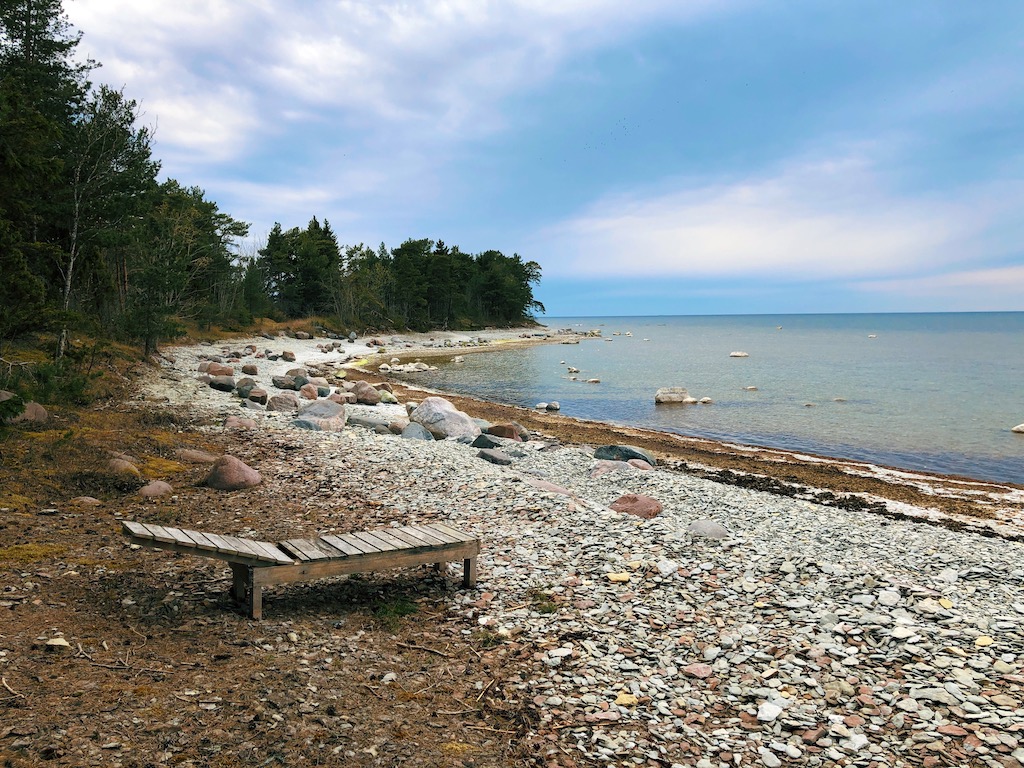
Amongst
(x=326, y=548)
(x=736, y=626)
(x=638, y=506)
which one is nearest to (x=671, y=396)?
(x=638, y=506)

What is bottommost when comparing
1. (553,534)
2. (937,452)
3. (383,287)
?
(937,452)

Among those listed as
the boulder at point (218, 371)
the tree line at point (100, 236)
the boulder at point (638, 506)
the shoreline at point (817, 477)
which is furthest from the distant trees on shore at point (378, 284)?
the boulder at point (638, 506)

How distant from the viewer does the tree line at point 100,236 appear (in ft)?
40.6

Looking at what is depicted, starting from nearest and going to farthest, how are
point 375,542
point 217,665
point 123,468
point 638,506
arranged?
1. point 217,665
2. point 375,542
3. point 638,506
4. point 123,468

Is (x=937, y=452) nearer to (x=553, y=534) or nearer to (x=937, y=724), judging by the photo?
(x=553, y=534)

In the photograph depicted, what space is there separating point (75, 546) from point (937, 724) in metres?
8.73

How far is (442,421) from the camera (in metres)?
19.7

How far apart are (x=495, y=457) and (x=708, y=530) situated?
7110 millimetres

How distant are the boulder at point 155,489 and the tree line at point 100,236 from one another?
4.56 meters

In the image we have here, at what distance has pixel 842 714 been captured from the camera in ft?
16.2

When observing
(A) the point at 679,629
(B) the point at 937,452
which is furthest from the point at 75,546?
(B) the point at 937,452

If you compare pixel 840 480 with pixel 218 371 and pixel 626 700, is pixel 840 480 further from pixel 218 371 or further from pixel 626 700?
pixel 218 371

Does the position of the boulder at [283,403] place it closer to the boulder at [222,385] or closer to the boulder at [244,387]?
the boulder at [244,387]

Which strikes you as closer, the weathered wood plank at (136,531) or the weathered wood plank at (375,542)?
the weathered wood plank at (136,531)
